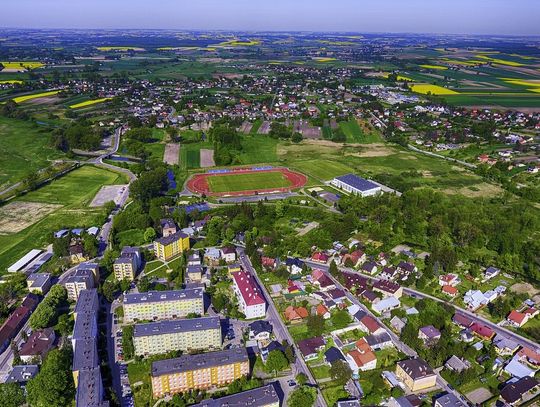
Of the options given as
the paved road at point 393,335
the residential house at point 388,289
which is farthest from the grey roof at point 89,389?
the residential house at point 388,289

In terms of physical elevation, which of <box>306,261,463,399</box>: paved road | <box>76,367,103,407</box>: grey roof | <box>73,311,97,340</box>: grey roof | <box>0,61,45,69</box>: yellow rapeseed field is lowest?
<box>306,261,463,399</box>: paved road

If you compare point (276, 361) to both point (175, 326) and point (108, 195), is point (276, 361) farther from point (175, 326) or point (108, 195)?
point (108, 195)

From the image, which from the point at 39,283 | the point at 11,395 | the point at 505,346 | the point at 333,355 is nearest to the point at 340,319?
the point at 333,355

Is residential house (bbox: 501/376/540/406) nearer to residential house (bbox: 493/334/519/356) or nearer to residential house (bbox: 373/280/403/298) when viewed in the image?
residential house (bbox: 493/334/519/356)

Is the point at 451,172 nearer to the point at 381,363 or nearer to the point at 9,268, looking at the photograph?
the point at 381,363

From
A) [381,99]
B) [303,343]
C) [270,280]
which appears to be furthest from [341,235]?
[381,99]

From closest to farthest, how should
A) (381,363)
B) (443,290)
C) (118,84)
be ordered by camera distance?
(381,363), (443,290), (118,84)

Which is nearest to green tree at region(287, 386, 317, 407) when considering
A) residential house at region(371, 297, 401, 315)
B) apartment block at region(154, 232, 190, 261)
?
residential house at region(371, 297, 401, 315)
